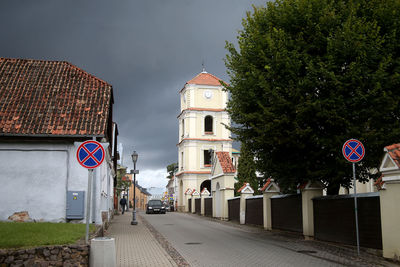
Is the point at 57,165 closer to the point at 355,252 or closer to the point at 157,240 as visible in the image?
the point at 157,240

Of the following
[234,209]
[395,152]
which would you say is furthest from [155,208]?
[395,152]

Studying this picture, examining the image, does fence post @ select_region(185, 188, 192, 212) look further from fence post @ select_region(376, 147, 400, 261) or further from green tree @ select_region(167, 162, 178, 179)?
green tree @ select_region(167, 162, 178, 179)

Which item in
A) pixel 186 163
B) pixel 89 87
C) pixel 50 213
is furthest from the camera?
pixel 186 163

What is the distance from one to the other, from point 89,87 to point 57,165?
13.7ft

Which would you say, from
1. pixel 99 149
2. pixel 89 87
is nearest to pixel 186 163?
pixel 89 87

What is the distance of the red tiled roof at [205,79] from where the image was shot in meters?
59.2

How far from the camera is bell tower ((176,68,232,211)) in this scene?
2323 inches

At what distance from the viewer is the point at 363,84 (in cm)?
1348

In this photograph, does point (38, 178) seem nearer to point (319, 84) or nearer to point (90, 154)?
point (90, 154)

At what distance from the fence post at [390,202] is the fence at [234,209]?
17.4 meters

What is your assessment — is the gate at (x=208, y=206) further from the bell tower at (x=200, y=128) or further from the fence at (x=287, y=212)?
the bell tower at (x=200, y=128)

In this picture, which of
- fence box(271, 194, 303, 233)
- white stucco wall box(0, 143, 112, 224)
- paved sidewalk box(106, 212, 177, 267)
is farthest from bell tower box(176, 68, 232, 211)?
paved sidewalk box(106, 212, 177, 267)

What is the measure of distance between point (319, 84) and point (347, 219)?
456 cm

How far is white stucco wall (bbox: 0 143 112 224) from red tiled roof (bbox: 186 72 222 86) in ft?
142
